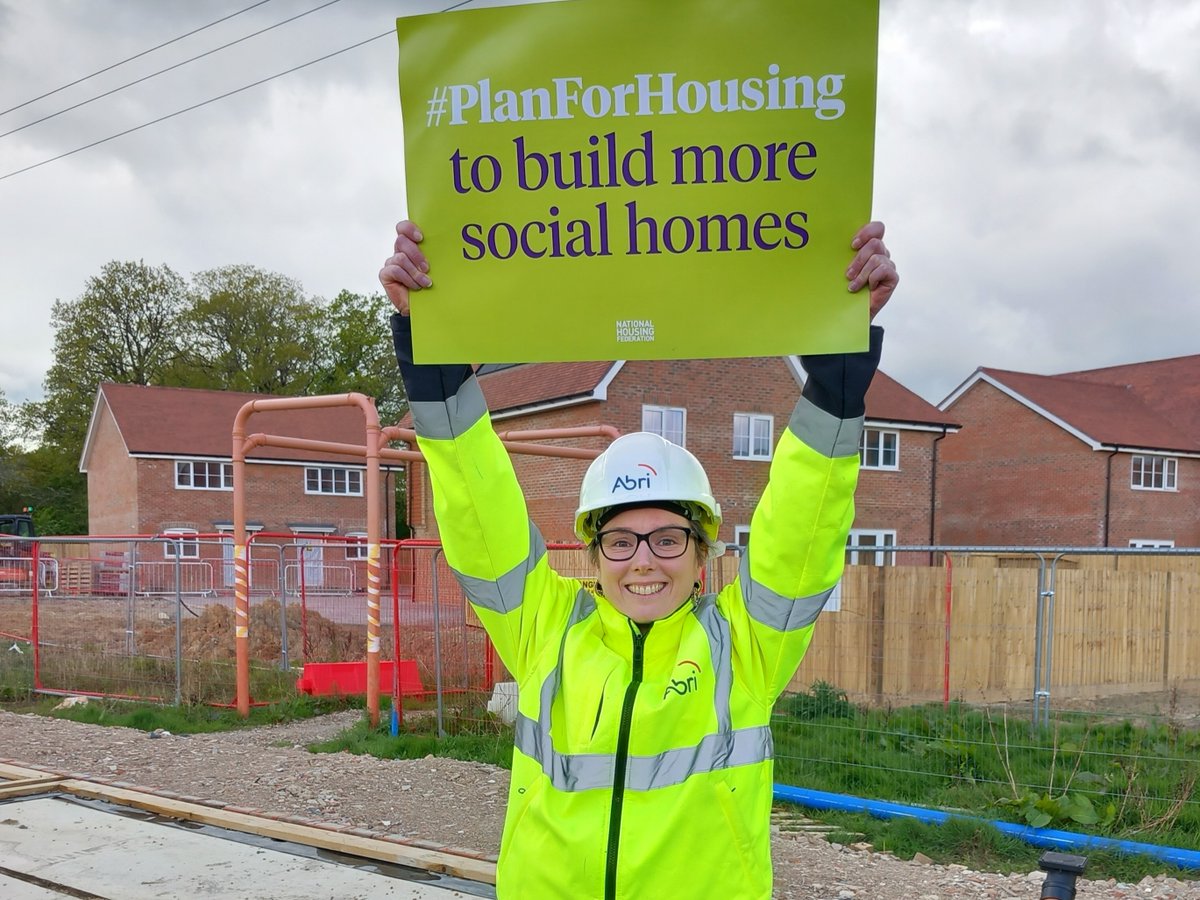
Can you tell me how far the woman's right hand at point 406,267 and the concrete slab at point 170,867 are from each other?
12.2 feet

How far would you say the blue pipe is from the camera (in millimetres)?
6035

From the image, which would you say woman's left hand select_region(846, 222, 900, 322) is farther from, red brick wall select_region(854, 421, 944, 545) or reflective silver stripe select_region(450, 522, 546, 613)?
red brick wall select_region(854, 421, 944, 545)

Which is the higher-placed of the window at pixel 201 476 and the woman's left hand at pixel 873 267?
the woman's left hand at pixel 873 267

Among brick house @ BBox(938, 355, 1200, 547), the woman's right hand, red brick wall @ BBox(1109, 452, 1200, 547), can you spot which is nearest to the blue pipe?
the woman's right hand

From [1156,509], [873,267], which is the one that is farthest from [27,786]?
[1156,509]

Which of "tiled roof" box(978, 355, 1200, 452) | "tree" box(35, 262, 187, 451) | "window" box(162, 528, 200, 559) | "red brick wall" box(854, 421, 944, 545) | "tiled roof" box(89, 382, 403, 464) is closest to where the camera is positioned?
"window" box(162, 528, 200, 559)

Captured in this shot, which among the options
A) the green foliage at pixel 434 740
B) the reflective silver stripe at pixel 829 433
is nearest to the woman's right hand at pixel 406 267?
the reflective silver stripe at pixel 829 433

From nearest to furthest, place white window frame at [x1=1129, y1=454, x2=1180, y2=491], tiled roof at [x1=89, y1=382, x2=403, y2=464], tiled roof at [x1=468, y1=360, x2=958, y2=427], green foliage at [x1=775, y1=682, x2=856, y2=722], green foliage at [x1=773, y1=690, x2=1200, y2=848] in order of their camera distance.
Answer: green foliage at [x1=773, y1=690, x2=1200, y2=848]
green foliage at [x1=775, y1=682, x2=856, y2=722]
tiled roof at [x1=468, y1=360, x2=958, y2=427]
white window frame at [x1=1129, y1=454, x2=1180, y2=491]
tiled roof at [x1=89, y1=382, x2=403, y2=464]

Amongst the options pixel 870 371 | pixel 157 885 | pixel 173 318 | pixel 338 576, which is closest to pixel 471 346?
pixel 870 371

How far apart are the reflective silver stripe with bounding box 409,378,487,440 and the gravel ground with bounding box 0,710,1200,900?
409 centimetres

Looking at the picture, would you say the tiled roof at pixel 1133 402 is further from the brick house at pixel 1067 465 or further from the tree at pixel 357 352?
the tree at pixel 357 352

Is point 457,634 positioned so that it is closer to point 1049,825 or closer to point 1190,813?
point 1049,825

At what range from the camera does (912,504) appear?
2878 centimetres

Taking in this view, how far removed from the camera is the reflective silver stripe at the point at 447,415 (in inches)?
98.5
